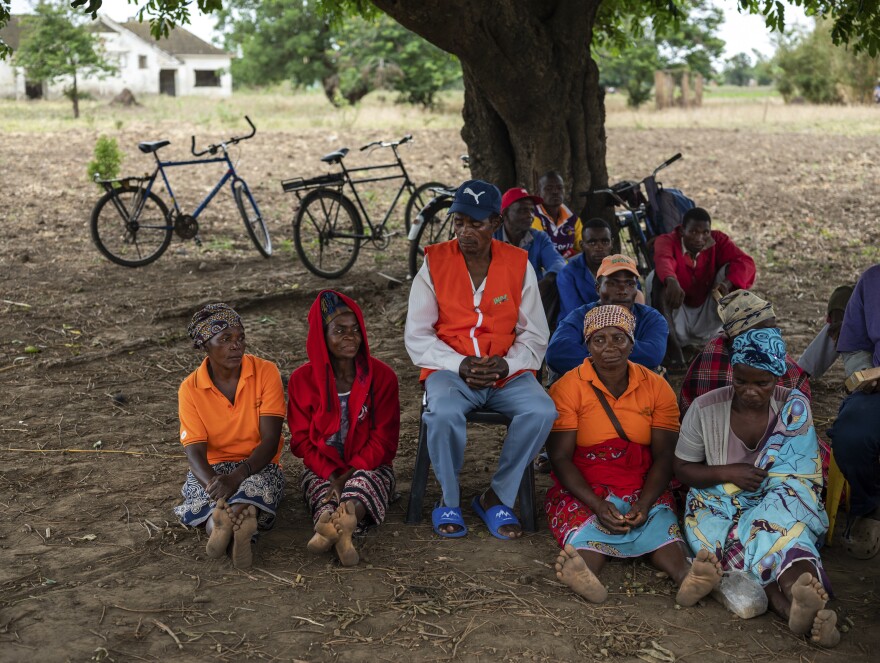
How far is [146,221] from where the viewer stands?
1005cm

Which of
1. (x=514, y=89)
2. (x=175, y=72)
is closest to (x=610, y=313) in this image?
(x=514, y=89)

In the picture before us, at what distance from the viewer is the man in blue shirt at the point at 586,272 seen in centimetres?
533

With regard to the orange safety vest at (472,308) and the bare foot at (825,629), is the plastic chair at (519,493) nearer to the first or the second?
the orange safety vest at (472,308)

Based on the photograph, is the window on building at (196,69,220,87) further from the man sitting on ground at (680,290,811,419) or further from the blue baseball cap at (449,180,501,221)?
the man sitting on ground at (680,290,811,419)

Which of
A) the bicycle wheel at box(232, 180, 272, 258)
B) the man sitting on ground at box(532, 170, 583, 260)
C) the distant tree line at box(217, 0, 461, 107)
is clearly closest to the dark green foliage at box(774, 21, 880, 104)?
the distant tree line at box(217, 0, 461, 107)

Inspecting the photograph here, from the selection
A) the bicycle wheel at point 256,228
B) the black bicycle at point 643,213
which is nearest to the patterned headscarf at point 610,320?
the black bicycle at point 643,213

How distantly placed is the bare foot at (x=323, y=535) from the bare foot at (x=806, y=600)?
1.71m

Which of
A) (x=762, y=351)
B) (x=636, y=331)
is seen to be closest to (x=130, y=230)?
(x=636, y=331)

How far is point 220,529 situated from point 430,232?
5.47 meters

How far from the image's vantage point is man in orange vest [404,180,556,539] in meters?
4.20

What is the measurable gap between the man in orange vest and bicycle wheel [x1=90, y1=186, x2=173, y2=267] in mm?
6003

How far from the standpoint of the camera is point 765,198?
45.1ft

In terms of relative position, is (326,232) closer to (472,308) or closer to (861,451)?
(472,308)

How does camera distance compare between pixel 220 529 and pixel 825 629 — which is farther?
pixel 220 529
